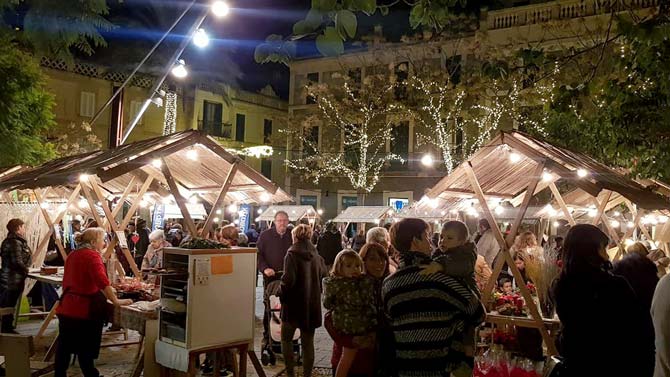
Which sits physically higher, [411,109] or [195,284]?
[411,109]

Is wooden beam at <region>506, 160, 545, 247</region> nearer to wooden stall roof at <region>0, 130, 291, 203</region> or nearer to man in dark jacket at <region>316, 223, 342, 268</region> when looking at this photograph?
wooden stall roof at <region>0, 130, 291, 203</region>

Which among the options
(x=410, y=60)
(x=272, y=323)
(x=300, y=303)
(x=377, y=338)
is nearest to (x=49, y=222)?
(x=272, y=323)

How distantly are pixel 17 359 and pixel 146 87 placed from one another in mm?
27528

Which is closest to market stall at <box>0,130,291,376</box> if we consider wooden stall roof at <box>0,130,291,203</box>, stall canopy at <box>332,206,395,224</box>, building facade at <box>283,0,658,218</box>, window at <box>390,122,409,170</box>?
wooden stall roof at <box>0,130,291,203</box>

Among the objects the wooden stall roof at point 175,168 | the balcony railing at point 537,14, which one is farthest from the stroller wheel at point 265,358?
the balcony railing at point 537,14

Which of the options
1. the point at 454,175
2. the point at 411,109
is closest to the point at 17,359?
the point at 454,175

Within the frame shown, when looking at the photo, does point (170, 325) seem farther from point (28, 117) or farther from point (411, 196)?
point (411, 196)

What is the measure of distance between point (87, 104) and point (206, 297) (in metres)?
25.2

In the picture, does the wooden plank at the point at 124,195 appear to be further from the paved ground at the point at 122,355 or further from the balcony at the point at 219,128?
the balcony at the point at 219,128

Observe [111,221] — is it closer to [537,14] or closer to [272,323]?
[272,323]

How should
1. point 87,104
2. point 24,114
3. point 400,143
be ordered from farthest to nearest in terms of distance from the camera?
point 400,143, point 87,104, point 24,114

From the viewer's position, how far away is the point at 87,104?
27.8 meters

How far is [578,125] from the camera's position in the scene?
13.0 metres

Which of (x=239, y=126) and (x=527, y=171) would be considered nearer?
(x=527, y=171)
